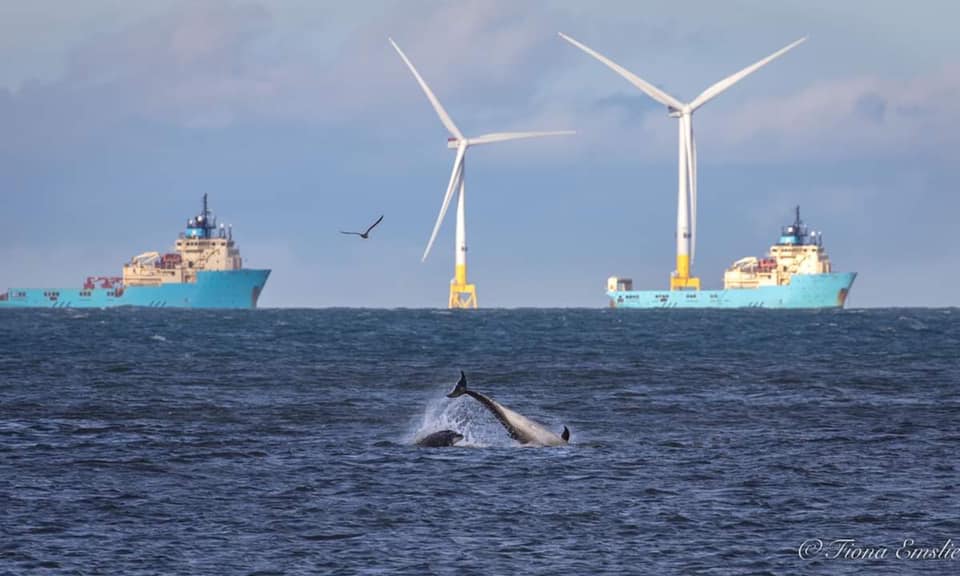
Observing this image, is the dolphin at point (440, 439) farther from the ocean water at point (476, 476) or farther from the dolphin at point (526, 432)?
the dolphin at point (526, 432)

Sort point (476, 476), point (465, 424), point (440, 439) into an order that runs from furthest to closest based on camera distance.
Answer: point (465, 424), point (440, 439), point (476, 476)

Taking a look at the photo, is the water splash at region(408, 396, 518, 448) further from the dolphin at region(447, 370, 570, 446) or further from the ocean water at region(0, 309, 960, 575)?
the dolphin at region(447, 370, 570, 446)

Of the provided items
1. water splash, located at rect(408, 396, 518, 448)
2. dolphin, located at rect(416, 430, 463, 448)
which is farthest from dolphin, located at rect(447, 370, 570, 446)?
dolphin, located at rect(416, 430, 463, 448)

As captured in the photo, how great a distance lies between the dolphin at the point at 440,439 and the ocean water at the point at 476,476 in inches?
18.0

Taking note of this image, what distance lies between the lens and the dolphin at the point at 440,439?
1524 inches

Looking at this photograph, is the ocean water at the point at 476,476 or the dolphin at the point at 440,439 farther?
the dolphin at the point at 440,439

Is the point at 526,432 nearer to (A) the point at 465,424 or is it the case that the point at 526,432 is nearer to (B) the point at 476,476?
(A) the point at 465,424

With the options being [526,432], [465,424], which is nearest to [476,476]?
[526,432]

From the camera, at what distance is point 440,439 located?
39.0m

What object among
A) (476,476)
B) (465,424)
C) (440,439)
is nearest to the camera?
(476,476)

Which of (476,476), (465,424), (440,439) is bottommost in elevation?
(476,476)

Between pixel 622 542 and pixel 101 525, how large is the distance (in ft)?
30.6

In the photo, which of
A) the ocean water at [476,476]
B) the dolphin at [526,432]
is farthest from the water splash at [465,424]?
the dolphin at [526,432]

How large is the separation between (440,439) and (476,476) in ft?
19.9
